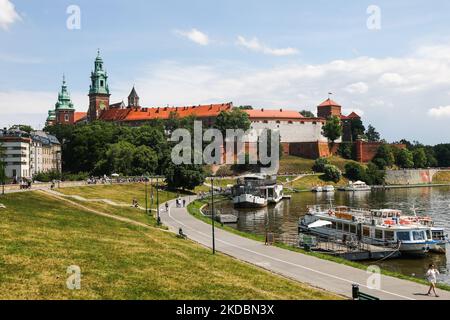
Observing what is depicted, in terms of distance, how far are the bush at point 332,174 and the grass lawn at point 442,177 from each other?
4960 cm

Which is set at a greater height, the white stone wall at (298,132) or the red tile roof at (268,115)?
the red tile roof at (268,115)

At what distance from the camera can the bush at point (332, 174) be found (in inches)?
5901

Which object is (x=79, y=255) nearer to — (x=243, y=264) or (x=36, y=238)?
(x=36, y=238)

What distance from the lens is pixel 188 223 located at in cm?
5584

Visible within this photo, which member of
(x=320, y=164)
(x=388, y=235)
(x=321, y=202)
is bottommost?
(x=321, y=202)

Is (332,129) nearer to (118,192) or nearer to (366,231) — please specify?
(118,192)

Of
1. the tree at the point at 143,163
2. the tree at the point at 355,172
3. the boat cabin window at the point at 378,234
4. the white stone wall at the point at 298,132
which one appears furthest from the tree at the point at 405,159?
the boat cabin window at the point at 378,234

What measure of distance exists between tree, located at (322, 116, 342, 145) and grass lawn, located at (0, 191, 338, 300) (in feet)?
481

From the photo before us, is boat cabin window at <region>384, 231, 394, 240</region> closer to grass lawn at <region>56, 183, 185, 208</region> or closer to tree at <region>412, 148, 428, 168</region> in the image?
grass lawn at <region>56, 183, 185, 208</region>

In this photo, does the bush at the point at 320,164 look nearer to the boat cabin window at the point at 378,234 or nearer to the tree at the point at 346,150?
the tree at the point at 346,150

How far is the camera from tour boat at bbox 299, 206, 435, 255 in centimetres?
4516

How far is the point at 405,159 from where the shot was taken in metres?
181

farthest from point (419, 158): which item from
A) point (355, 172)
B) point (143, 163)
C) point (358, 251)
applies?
point (358, 251)

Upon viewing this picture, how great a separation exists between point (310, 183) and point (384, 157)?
45267mm
